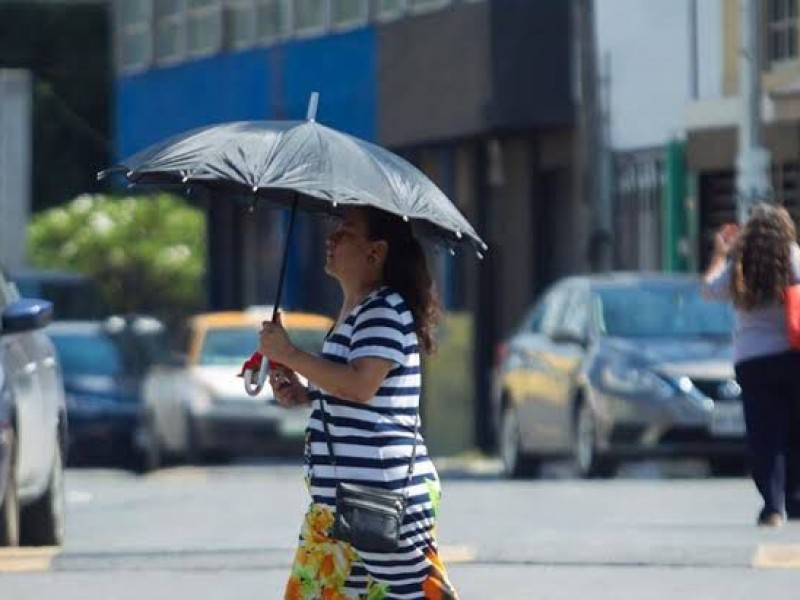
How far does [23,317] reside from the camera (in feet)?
45.4

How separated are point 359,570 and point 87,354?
24231 millimetres

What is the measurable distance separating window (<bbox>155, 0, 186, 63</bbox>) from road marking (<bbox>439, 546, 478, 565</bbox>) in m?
33.0

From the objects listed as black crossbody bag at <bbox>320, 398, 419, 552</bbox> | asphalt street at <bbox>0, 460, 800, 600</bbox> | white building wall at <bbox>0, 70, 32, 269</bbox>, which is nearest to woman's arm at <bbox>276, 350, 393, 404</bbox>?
black crossbody bag at <bbox>320, 398, 419, 552</bbox>

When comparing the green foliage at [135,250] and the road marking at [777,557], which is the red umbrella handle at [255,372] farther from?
the green foliage at [135,250]

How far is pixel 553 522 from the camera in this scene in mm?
17109

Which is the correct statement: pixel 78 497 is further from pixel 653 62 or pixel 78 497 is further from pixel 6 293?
pixel 653 62

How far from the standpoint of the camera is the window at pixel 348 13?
40688 millimetres

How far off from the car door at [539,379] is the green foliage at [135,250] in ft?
111

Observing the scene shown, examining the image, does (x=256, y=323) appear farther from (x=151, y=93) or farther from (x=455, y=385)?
(x=151, y=93)

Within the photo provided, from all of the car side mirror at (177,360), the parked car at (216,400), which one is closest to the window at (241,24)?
the parked car at (216,400)

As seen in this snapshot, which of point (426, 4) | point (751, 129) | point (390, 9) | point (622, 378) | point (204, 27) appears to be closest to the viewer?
point (622, 378)

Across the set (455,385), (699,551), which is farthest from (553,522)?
(455,385)

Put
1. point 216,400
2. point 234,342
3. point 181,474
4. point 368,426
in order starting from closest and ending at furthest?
point 368,426 < point 181,474 < point 216,400 < point 234,342

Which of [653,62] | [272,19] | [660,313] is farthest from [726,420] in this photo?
[272,19]
